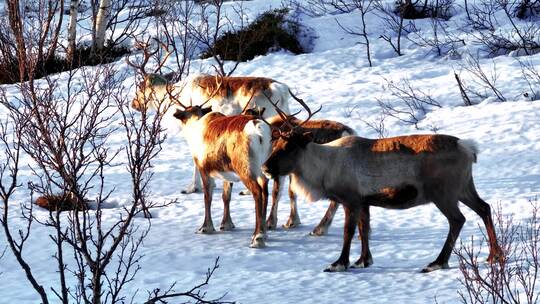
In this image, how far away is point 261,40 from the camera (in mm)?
17891

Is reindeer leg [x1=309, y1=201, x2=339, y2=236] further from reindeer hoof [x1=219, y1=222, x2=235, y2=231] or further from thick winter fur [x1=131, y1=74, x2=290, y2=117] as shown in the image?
thick winter fur [x1=131, y1=74, x2=290, y2=117]

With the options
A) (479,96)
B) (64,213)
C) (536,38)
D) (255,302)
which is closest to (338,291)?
(255,302)

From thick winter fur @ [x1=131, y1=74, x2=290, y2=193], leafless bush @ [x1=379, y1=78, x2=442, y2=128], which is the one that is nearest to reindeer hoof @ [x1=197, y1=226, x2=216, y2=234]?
thick winter fur @ [x1=131, y1=74, x2=290, y2=193]

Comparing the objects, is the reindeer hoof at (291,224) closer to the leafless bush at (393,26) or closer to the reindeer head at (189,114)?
the reindeer head at (189,114)

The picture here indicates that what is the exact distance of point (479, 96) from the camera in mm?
14156

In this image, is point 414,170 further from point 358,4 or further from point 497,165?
point 358,4

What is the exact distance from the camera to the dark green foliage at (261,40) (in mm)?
17891

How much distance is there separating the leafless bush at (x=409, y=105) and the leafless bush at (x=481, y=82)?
2.17 ft

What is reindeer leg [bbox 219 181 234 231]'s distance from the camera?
897 cm

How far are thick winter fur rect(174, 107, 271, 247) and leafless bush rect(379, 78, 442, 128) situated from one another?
17.2 ft

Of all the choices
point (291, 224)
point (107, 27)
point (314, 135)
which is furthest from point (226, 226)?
point (107, 27)

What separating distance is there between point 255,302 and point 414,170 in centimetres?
170

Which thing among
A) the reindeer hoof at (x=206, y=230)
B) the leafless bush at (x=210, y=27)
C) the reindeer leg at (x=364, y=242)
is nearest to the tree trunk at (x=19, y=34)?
the reindeer hoof at (x=206, y=230)

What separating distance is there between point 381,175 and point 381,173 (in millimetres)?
16
